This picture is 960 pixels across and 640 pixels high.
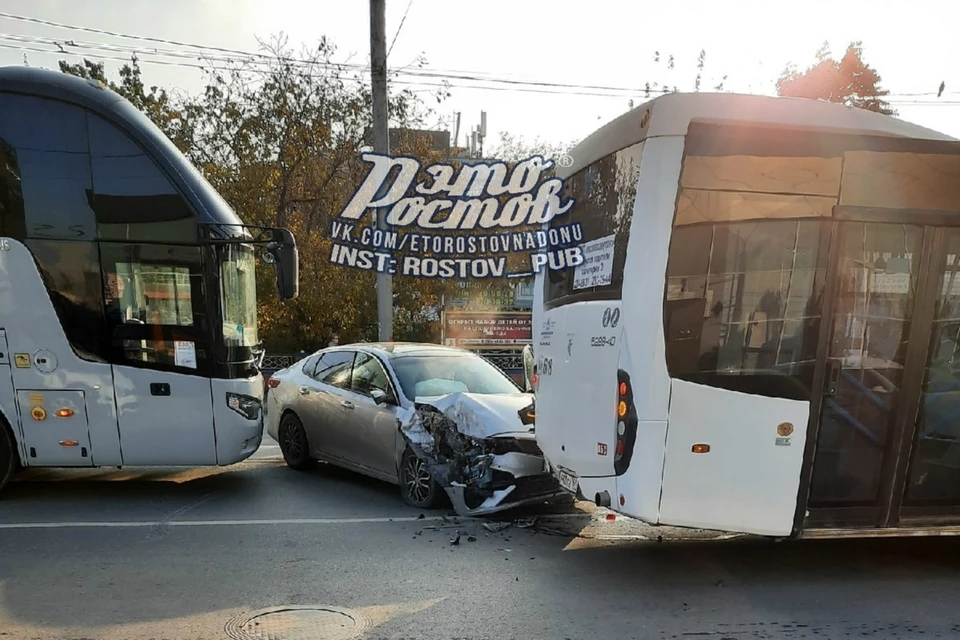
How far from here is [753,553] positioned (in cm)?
513

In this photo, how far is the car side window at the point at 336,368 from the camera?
7.41 m

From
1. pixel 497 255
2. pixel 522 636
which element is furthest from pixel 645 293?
pixel 497 255

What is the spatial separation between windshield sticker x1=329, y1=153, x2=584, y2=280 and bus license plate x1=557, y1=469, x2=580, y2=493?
776 cm

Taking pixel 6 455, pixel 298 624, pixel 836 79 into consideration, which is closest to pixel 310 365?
pixel 6 455

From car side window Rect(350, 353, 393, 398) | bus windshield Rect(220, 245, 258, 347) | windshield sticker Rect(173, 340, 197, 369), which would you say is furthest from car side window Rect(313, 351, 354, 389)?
windshield sticker Rect(173, 340, 197, 369)

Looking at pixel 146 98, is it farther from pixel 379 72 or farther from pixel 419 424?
pixel 419 424

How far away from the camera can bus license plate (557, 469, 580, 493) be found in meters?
4.67

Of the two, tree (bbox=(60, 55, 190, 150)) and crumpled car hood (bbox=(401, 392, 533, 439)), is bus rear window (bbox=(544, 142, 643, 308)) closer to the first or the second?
crumpled car hood (bbox=(401, 392, 533, 439))

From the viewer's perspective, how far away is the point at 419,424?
619cm

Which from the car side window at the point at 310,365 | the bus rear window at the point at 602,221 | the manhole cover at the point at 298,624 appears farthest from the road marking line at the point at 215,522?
the car side window at the point at 310,365

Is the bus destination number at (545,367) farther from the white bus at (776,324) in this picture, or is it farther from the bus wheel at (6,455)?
the bus wheel at (6,455)

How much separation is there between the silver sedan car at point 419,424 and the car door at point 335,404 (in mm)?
13

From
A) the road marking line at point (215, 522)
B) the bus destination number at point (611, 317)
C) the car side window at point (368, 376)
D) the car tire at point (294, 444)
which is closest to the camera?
the bus destination number at point (611, 317)

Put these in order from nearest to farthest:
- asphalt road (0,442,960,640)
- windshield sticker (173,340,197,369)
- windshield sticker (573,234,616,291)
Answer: asphalt road (0,442,960,640) < windshield sticker (573,234,616,291) < windshield sticker (173,340,197,369)
